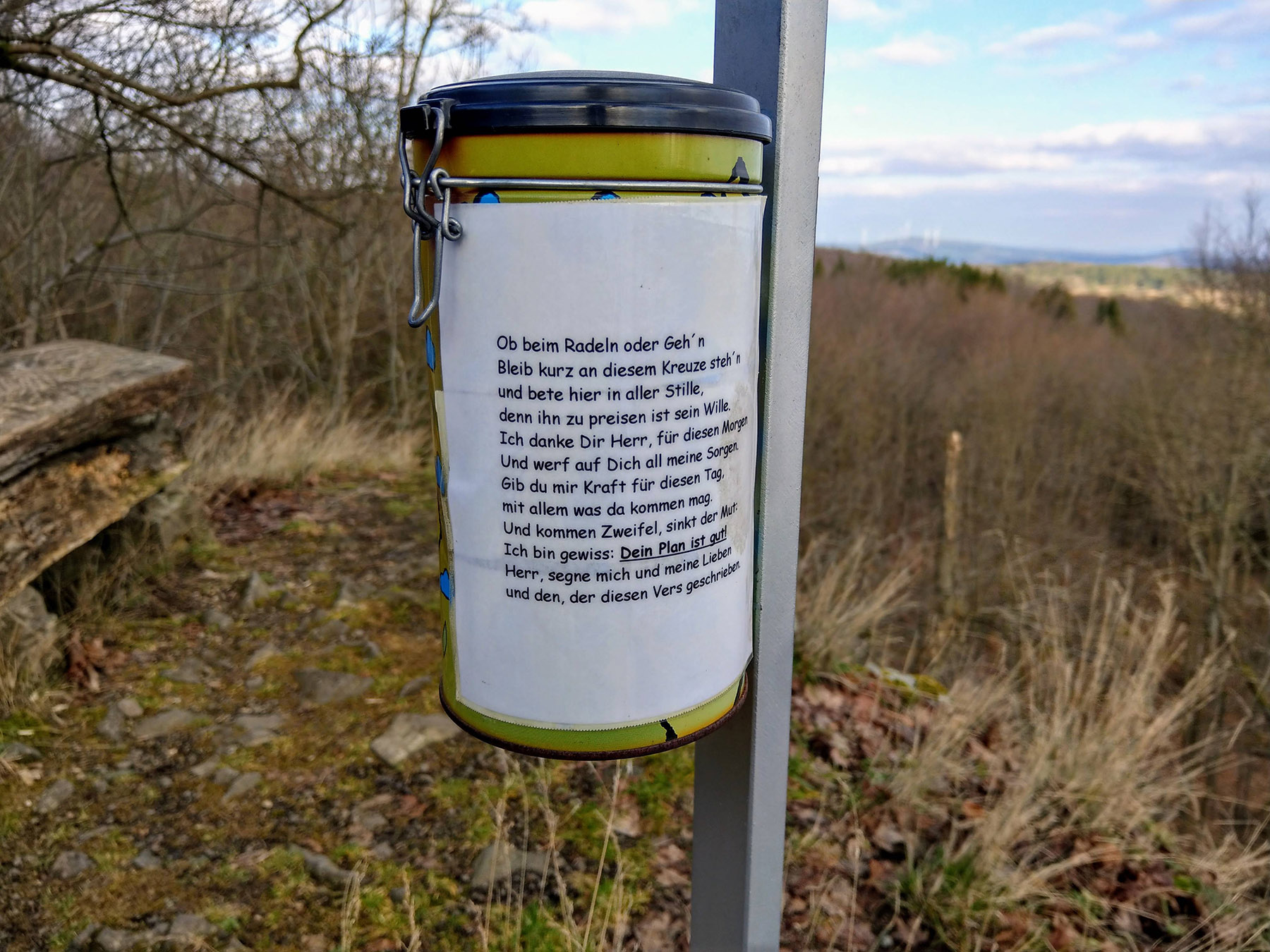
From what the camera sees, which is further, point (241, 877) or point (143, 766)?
point (143, 766)

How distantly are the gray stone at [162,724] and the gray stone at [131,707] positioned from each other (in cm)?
4

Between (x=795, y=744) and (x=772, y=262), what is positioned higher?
(x=772, y=262)

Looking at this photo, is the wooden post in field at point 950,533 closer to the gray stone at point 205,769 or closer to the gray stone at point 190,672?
the gray stone at point 190,672

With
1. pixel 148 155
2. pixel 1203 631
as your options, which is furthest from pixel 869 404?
pixel 148 155

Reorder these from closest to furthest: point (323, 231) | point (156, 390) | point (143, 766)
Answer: point (143, 766) < point (156, 390) < point (323, 231)

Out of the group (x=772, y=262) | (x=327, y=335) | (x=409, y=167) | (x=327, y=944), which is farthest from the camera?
(x=327, y=335)

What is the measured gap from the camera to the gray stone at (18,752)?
9.79ft

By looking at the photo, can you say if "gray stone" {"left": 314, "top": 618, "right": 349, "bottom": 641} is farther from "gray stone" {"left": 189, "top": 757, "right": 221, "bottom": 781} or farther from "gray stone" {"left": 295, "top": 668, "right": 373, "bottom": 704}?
"gray stone" {"left": 189, "top": 757, "right": 221, "bottom": 781}

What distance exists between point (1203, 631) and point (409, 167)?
54.0 ft

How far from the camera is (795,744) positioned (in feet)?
11.2

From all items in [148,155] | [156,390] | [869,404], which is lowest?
[869,404]

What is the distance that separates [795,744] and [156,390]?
3090mm

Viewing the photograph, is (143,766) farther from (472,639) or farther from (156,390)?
(472,639)

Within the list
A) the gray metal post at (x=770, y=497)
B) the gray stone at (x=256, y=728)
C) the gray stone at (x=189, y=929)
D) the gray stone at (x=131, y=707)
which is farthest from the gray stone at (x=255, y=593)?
the gray metal post at (x=770, y=497)
